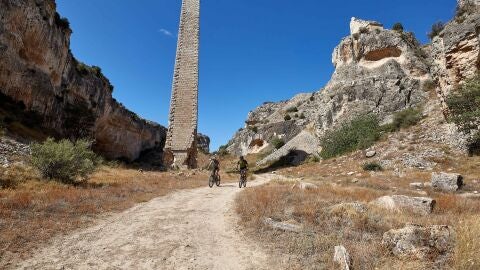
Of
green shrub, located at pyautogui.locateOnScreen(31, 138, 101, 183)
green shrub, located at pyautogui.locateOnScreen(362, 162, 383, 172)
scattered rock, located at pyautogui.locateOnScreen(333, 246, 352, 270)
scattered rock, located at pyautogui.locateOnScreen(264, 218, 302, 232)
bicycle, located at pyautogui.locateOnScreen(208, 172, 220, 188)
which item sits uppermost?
green shrub, located at pyautogui.locateOnScreen(362, 162, 383, 172)

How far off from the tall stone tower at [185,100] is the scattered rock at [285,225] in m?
20.0

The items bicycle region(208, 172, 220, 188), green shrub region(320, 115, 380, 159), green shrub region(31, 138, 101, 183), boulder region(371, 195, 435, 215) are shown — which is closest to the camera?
boulder region(371, 195, 435, 215)

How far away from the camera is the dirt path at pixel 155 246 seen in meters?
4.76

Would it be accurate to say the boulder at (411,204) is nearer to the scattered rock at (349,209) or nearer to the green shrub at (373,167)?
the scattered rock at (349,209)

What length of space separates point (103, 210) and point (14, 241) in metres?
3.19

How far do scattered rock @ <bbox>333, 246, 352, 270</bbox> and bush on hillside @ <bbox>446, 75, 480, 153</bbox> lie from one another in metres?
17.0

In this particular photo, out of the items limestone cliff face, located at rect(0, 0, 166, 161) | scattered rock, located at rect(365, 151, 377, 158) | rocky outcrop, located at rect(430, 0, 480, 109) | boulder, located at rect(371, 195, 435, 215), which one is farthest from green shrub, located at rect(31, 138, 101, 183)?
rocky outcrop, located at rect(430, 0, 480, 109)

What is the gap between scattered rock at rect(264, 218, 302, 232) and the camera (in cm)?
638

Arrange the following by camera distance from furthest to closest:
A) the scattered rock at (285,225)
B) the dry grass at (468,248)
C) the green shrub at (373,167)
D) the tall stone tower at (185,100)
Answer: the tall stone tower at (185,100) < the green shrub at (373,167) < the scattered rock at (285,225) < the dry grass at (468,248)

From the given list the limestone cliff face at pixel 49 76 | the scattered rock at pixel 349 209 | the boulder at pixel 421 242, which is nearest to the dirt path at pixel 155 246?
the boulder at pixel 421 242

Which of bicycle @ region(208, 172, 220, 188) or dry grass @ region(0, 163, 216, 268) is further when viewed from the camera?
bicycle @ region(208, 172, 220, 188)

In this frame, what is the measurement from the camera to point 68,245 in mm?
5516

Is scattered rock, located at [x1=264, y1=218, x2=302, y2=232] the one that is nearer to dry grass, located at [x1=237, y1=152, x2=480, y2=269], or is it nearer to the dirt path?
dry grass, located at [x1=237, y1=152, x2=480, y2=269]

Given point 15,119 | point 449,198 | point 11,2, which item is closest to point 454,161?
point 449,198
